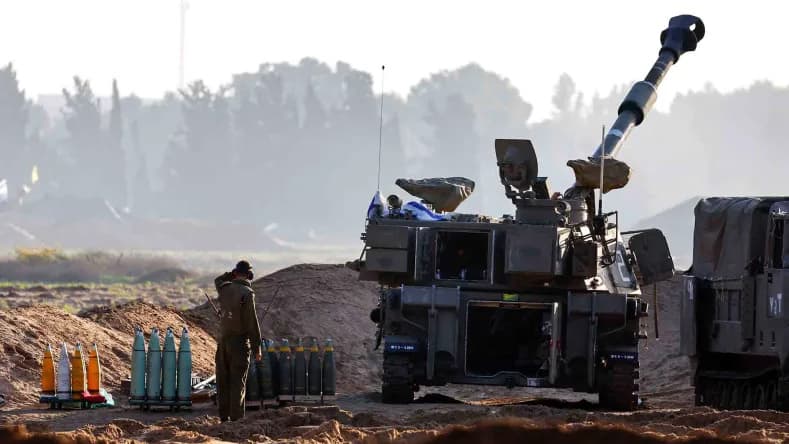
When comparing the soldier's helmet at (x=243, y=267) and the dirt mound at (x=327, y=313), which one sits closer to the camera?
the soldier's helmet at (x=243, y=267)

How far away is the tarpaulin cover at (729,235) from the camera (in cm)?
2138

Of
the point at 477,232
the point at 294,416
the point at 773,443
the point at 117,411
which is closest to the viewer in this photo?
the point at 773,443

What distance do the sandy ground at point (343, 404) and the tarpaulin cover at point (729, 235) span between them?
1.84 meters

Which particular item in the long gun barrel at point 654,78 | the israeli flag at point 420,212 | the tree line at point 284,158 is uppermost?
the tree line at point 284,158

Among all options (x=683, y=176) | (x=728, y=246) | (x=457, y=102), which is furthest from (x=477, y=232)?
(x=683, y=176)

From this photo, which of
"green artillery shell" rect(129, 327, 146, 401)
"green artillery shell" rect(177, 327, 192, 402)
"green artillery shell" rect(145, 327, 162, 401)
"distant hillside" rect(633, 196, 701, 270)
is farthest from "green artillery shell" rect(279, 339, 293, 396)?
"distant hillside" rect(633, 196, 701, 270)

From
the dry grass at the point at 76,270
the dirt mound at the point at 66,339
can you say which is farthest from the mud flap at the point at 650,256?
the dry grass at the point at 76,270

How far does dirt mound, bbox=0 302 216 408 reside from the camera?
71.7 feet

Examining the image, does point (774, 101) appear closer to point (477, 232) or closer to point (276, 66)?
point (276, 66)

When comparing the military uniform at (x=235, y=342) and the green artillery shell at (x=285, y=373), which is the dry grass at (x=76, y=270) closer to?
the green artillery shell at (x=285, y=373)

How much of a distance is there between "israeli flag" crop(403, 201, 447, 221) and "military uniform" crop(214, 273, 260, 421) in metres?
4.54

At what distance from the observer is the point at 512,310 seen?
2181 centimetres

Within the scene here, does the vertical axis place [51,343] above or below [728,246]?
below

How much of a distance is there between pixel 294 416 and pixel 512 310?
5020 mm
